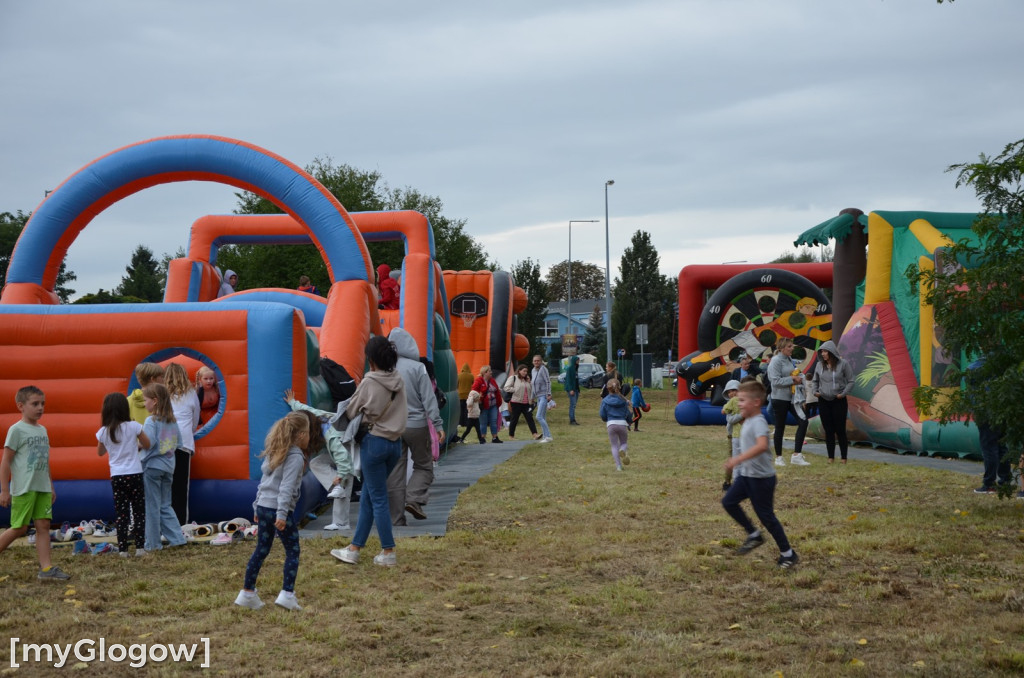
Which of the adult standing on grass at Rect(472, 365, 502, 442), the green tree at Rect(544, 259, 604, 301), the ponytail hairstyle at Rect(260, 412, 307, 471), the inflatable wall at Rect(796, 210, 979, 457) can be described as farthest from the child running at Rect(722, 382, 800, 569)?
the green tree at Rect(544, 259, 604, 301)

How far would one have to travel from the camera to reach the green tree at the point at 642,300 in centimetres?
6544

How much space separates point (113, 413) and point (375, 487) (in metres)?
2.11

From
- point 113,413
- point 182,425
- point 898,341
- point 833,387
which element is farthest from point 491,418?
point 113,413

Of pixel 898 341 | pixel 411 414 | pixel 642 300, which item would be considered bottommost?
pixel 411 414

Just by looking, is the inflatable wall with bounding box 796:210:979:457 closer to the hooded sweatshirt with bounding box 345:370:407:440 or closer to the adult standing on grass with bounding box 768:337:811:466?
the adult standing on grass with bounding box 768:337:811:466

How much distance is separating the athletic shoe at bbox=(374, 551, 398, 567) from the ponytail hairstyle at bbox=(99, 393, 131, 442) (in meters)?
2.23

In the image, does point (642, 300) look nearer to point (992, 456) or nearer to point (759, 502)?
point (992, 456)

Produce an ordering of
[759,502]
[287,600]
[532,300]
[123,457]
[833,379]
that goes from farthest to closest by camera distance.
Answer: [532,300] < [833,379] < [123,457] < [759,502] < [287,600]

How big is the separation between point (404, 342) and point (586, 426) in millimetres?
14704

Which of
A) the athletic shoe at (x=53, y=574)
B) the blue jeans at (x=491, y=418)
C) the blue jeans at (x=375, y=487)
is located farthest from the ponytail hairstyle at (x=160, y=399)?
the blue jeans at (x=491, y=418)

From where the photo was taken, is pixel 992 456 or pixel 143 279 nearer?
pixel 992 456

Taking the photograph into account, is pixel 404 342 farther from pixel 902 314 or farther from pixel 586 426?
pixel 586 426

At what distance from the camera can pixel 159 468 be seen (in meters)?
7.64

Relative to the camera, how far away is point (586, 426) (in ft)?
74.4
